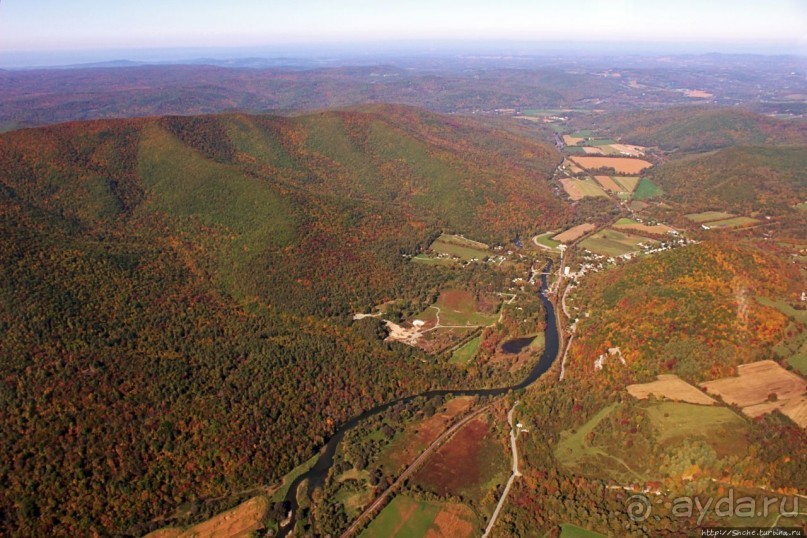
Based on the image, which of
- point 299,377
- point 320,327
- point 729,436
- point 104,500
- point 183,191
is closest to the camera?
point 104,500

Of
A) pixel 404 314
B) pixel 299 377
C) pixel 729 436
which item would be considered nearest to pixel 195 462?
pixel 299 377

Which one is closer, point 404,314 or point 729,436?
point 729,436

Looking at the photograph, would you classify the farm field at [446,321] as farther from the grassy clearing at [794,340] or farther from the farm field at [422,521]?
the grassy clearing at [794,340]

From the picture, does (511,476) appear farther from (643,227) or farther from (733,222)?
(733,222)

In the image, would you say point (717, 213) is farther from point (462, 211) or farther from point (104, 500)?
point (104, 500)

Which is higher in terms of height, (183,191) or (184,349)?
(183,191)

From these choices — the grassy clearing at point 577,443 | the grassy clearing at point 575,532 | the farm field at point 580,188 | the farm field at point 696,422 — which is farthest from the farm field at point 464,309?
the farm field at point 580,188

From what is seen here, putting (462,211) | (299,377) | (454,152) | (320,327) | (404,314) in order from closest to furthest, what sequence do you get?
(299,377) → (320,327) → (404,314) → (462,211) → (454,152)
